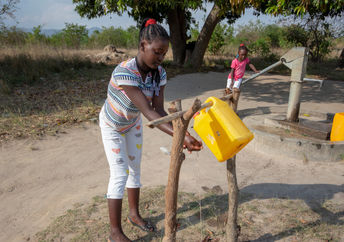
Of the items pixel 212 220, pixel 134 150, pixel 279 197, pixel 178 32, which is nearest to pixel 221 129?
pixel 134 150

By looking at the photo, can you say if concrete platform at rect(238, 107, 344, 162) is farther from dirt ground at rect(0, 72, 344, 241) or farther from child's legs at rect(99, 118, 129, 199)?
child's legs at rect(99, 118, 129, 199)

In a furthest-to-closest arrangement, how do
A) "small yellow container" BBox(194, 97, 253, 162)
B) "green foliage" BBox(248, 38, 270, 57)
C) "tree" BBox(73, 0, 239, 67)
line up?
"green foliage" BBox(248, 38, 270, 57)
"tree" BBox(73, 0, 239, 67)
"small yellow container" BBox(194, 97, 253, 162)

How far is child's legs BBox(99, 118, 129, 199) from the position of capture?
1.79 metres

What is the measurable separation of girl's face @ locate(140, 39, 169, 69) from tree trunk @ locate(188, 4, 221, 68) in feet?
26.0

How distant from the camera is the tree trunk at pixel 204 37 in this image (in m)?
8.91

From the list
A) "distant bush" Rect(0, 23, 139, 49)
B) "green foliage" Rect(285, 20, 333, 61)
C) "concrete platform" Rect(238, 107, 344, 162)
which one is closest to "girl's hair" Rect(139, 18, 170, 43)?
"concrete platform" Rect(238, 107, 344, 162)

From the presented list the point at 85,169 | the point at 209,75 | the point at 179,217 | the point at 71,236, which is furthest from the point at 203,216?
the point at 209,75

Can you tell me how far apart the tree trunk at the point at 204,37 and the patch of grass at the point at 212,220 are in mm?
7582

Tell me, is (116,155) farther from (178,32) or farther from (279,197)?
(178,32)

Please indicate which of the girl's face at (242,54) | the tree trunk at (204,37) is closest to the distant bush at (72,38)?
the tree trunk at (204,37)

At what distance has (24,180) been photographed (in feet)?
9.89

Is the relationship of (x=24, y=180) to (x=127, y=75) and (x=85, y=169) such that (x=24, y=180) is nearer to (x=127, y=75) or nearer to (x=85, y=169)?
(x=85, y=169)

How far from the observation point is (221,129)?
147 centimetres

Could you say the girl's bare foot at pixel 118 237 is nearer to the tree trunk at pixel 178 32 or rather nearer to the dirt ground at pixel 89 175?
the dirt ground at pixel 89 175
